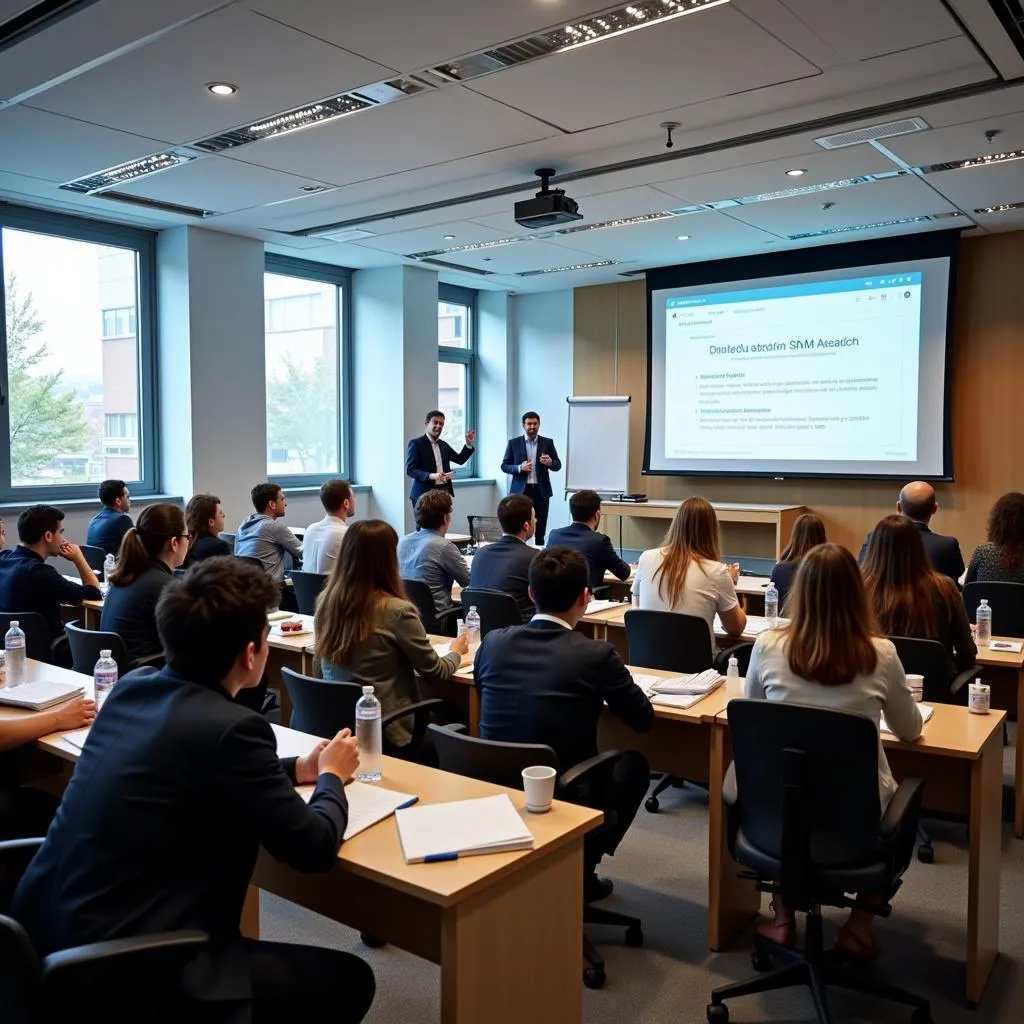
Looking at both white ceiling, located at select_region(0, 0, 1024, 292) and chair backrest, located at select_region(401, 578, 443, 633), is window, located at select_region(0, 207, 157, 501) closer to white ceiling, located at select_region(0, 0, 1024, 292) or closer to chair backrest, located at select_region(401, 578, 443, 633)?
white ceiling, located at select_region(0, 0, 1024, 292)

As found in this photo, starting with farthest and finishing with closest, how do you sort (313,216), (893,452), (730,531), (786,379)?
(730,531), (786,379), (893,452), (313,216)

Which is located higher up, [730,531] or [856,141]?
[856,141]

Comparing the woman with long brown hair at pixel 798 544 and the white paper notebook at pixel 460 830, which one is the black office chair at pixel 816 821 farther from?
the woman with long brown hair at pixel 798 544

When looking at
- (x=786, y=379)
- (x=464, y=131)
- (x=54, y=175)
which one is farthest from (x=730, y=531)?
(x=54, y=175)

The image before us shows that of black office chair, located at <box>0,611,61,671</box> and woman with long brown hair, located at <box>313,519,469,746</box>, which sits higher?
woman with long brown hair, located at <box>313,519,469,746</box>

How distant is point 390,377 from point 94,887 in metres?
8.44

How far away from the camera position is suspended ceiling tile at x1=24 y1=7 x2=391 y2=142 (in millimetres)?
4133

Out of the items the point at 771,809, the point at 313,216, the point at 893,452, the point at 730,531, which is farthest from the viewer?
the point at 730,531

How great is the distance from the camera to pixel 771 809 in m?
2.43

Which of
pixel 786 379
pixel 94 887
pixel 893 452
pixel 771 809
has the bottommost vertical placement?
pixel 771 809

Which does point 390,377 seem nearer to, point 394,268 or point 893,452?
point 394,268

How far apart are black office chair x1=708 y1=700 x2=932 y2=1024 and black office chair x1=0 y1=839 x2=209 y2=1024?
1.43 metres

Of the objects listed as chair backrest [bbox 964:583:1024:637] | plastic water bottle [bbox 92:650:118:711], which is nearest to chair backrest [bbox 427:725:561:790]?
plastic water bottle [bbox 92:650:118:711]

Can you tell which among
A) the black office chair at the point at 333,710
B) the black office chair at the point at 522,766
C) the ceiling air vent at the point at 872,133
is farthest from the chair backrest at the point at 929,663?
the ceiling air vent at the point at 872,133
